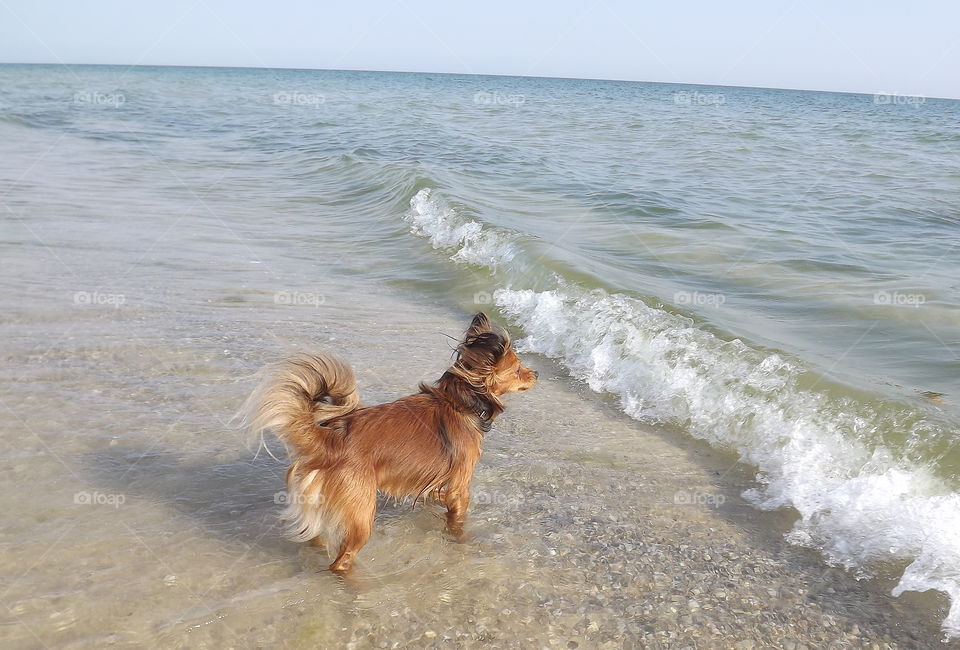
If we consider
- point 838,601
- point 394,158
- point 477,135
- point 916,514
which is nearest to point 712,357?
point 916,514

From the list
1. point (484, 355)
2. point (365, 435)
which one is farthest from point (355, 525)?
point (484, 355)

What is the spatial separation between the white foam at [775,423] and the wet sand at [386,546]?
22 centimetres

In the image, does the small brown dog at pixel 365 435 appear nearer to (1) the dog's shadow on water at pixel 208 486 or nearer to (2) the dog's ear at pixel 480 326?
(2) the dog's ear at pixel 480 326

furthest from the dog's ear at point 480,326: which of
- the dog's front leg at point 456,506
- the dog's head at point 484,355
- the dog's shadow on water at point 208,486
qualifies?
the dog's shadow on water at point 208,486

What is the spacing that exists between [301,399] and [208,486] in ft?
4.56

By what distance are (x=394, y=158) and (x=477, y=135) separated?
19.8ft

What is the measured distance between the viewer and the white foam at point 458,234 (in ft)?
33.2

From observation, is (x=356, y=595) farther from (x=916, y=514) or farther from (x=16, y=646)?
(x=916, y=514)

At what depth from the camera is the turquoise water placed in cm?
513

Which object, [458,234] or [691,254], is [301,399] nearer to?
[458,234]

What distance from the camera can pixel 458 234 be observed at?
1112 cm

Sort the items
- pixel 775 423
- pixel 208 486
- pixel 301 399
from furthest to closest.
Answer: pixel 775 423 → pixel 208 486 → pixel 301 399

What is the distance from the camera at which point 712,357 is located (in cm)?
655

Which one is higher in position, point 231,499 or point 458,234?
point 458,234
